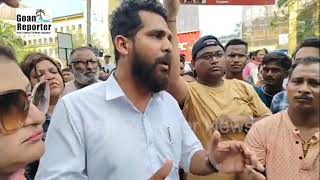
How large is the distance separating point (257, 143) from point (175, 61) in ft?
2.14

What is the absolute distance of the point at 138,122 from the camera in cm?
211

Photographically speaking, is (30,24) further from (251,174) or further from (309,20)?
(309,20)

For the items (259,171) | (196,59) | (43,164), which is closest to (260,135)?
(259,171)

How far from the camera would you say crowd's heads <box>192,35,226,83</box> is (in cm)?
353

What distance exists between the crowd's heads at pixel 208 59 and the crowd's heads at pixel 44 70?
99 centimetres

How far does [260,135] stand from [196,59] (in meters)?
1.49

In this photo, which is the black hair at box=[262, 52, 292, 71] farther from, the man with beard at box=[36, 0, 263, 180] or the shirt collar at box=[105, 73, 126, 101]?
the shirt collar at box=[105, 73, 126, 101]

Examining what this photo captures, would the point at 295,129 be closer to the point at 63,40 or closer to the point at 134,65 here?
the point at 134,65

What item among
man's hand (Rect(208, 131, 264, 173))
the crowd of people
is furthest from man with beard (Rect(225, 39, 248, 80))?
man's hand (Rect(208, 131, 264, 173))

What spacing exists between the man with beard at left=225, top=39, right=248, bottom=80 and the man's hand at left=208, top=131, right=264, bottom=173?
10.5ft

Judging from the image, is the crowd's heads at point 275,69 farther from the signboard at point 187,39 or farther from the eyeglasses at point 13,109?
the signboard at point 187,39

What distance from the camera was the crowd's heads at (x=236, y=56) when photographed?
5.13 m

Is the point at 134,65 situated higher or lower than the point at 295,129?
higher

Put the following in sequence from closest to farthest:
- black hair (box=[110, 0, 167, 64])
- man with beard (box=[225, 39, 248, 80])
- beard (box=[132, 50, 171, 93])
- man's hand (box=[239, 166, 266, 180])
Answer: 1. man's hand (box=[239, 166, 266, 180])
2. beard (box=[132, 50, 171, 93])
3. black hair (box=[110, 0, 167, 64])
4. man with beard (box=[225, 39, 248, 80])
